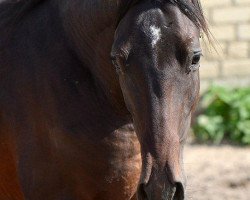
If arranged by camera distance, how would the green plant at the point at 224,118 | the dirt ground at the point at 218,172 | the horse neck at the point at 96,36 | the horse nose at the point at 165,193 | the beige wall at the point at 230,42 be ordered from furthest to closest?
the beige wall at the point at 230,42 → the green plant at the point at 224,118 → the dirt ground at the point at 218,172 → the horse neck at the point at 96,36 → the horse nose at the point at 165,193

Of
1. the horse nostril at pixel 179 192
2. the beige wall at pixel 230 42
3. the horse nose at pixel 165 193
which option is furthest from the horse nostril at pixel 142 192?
the beige wall at pixel 230 42

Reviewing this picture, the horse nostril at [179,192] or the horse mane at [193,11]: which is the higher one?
the horse mane at [193,11]

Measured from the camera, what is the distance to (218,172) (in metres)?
7.98

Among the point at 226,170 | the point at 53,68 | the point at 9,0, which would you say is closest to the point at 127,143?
the point at 53,68

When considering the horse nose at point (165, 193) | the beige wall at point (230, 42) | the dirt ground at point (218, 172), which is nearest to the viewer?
the horse nose at point (165, 193)

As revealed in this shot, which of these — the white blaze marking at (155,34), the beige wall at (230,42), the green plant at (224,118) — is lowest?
the green plant at (224,118)

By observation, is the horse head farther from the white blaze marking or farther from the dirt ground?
the dirt ground

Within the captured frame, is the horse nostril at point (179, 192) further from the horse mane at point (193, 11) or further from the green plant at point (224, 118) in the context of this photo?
the green plant at point (224, 118)

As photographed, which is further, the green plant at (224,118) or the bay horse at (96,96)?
the green plant at (224,118)

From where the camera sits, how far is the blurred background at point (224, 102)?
8.43 m

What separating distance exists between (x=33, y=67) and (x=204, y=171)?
3955 mm

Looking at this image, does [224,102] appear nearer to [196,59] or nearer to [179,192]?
[196,59]

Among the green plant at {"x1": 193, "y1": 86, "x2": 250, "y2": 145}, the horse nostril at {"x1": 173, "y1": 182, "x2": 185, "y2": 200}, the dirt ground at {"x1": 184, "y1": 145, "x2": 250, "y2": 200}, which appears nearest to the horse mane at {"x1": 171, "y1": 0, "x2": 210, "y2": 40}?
the horse nostril at {"x1": 173, "y1": 182, "x2": 185, "y2": 200}

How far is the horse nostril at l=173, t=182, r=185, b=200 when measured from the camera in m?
3.65
